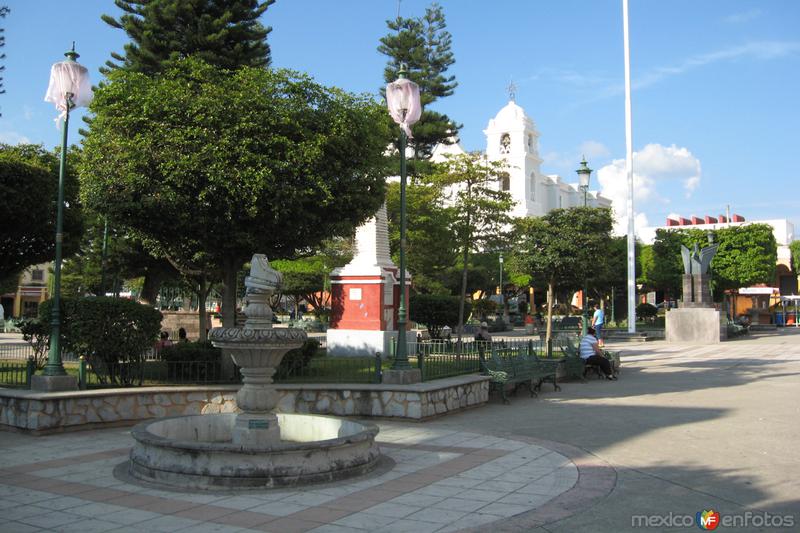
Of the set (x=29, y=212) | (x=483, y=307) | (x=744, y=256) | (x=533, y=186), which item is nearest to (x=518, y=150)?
(x=533, y=186)

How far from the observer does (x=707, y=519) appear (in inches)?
227

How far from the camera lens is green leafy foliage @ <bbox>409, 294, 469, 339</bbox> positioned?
22922 millimetres

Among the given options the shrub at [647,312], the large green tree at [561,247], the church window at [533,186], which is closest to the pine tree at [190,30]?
the large green tree at [561,247]

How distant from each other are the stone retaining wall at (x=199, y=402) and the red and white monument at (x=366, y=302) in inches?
266

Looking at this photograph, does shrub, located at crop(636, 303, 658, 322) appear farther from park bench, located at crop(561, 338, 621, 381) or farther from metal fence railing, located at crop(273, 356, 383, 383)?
metal fence railing, located at crop(273, 356, 383, 383)

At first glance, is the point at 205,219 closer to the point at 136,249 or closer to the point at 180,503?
the point at 180,503

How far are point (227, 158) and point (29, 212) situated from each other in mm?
7935

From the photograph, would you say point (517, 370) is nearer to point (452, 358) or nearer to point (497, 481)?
point (452, 358)

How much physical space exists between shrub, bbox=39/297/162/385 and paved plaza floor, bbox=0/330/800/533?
163 centimetres

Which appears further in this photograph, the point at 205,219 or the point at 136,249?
the point at 136,249

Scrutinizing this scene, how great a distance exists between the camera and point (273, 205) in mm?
11820

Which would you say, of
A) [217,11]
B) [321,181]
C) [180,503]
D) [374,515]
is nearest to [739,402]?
[321,181]

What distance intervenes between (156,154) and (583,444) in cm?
819

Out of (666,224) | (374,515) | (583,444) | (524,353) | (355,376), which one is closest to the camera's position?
(374,515)
